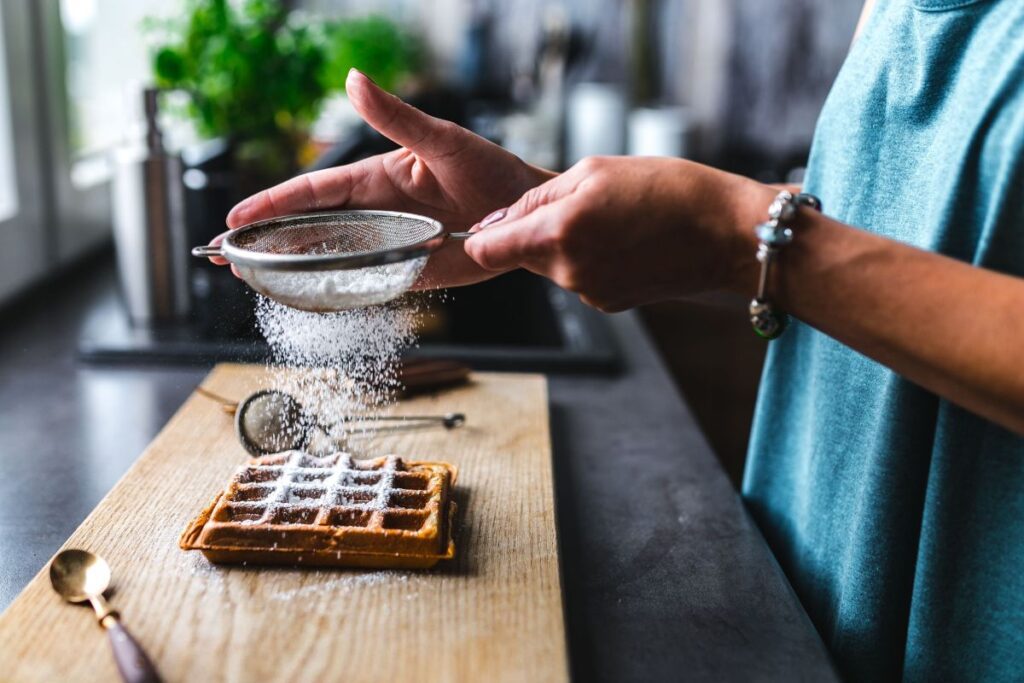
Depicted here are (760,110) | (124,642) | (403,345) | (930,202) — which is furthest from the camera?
(760,110)

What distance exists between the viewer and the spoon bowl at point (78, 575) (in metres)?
0.75

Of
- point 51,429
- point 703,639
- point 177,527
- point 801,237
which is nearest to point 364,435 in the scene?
point 177,527

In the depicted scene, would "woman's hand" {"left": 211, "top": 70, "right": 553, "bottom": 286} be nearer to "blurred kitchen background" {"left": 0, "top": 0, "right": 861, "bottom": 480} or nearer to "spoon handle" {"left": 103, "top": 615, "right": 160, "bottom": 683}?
"blurred kitchen background" {"left": 0, "top": 0, "right": 861, "bottom": 480}

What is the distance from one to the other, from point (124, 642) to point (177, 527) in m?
0.20

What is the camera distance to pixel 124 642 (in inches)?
26.7

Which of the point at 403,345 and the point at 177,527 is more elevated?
the point at 403,345

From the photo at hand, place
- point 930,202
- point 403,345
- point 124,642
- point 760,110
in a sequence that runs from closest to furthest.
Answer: point 124,642
point 930,202
point 403,345
point 760,110

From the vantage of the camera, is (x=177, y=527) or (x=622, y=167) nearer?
(x=622, y=167)

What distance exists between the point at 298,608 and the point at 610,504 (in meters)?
0.39

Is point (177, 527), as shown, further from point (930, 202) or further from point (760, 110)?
point (760, 110)

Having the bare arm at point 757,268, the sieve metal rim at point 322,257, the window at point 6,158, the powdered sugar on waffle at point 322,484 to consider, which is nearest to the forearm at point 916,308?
the bare arm at point 757,268

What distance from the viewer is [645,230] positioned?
2.37ft

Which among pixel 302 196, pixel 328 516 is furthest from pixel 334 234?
pixel 328 516

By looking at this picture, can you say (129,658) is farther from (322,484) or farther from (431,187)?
(431,187)
